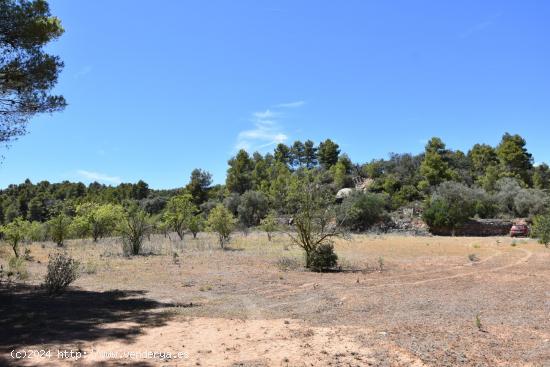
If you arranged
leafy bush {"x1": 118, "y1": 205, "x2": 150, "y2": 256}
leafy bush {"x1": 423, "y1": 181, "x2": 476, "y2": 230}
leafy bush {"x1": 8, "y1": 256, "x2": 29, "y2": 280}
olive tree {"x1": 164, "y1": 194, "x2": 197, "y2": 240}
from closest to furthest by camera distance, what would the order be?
leafy bush {"x1": 8, "y1": 256, "x2": 29, "y2": 280} → leafy bush {"x1": 118, "y1": 205, "x2": 150, "y2": 256} → olive tree {"x1": 164, "y1": 194, "x2": 197, "y2": 240} → leafy bush {"x1": 423, "y1": 181, "x2": 476, "y2": 230}

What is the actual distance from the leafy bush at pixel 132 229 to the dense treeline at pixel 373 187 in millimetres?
9739

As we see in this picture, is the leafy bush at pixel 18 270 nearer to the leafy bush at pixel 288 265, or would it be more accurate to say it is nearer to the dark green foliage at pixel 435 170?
the leafy bush at pixel 288 265

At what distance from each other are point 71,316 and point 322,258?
1039 cm

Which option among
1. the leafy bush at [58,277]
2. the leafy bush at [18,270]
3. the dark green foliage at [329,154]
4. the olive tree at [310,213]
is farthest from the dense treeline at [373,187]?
the leafy bush at [58,277]

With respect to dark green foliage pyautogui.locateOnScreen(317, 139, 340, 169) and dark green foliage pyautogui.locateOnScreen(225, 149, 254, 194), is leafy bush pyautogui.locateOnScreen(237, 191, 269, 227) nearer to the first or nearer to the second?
dark green foliage pyautogui.locateOnScreen(225, 149, 254, 194)

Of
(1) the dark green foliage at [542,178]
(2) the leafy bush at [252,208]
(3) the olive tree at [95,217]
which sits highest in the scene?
(1) the dark green foliage at [542,178]

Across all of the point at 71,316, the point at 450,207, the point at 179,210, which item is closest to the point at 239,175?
the point at 450,207

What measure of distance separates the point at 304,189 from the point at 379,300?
791 cm

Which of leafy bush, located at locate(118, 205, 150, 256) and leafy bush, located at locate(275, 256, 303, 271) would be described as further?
leafy bush, located at locate(118, 205, 150, 256)

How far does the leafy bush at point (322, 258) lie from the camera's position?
1688 cm

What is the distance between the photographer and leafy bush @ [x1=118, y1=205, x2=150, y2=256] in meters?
23.2

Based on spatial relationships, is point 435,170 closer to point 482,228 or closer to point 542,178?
point 542,178

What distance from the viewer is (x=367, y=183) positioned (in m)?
68.9

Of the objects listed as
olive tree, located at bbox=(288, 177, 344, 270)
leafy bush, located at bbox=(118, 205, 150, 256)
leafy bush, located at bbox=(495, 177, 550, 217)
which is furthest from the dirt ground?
leafy bush, located at bbox=(495, 177, 550, 217)
